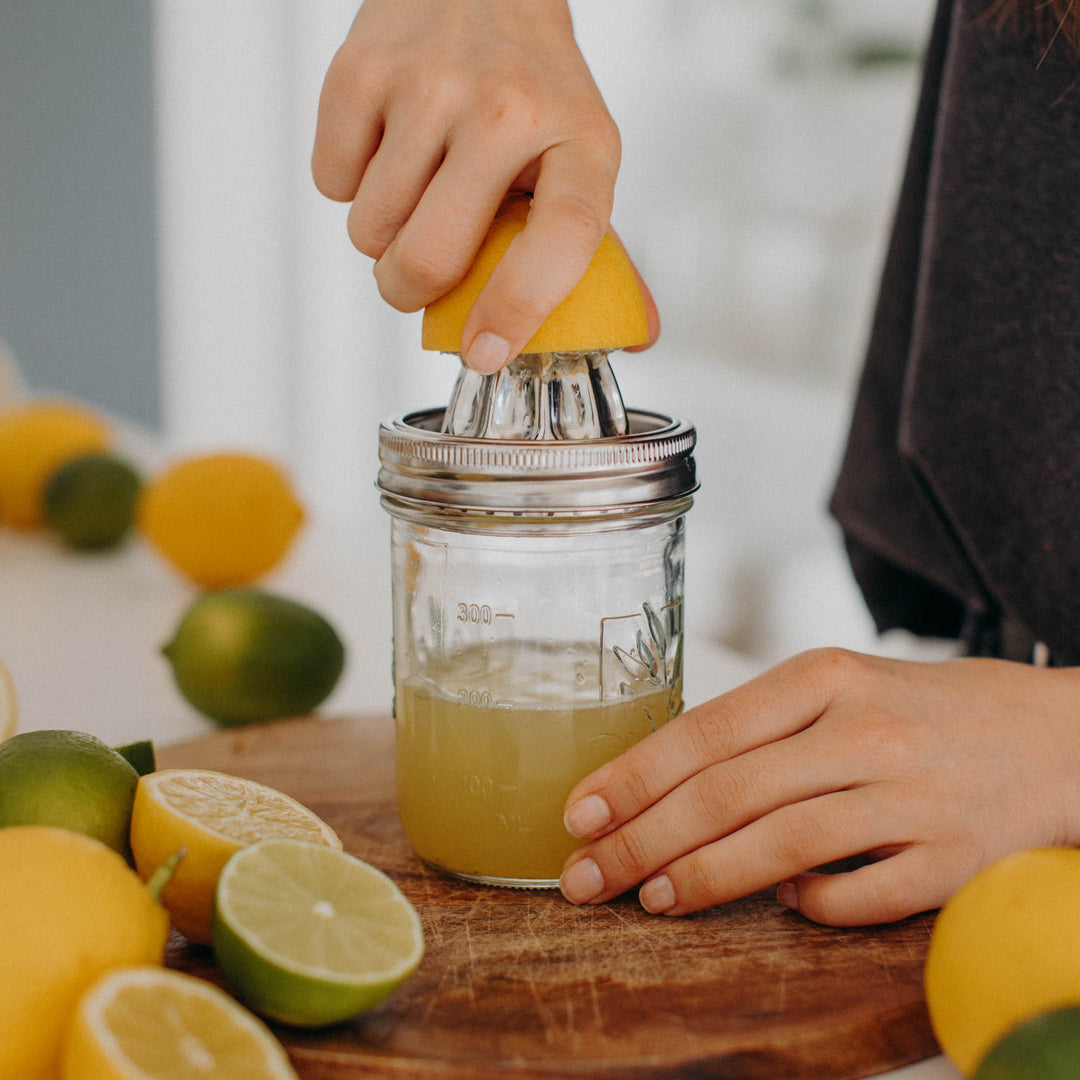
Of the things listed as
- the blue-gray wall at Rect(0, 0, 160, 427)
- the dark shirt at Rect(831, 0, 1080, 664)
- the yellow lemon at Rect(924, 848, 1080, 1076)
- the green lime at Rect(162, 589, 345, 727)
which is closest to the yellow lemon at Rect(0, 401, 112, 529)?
the green lime at Rect(162, 589, 345, 727)

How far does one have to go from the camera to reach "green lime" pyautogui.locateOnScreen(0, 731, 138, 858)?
536 millimetres

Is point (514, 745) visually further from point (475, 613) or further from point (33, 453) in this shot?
point (33, 453)

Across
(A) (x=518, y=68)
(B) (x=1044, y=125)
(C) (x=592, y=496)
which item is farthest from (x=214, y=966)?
(B) (x=1044, y=125)

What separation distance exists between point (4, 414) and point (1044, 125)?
50.6 inches

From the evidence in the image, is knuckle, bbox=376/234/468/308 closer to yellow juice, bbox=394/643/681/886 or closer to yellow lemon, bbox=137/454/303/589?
yellow juice, bbox=394/643/681/886

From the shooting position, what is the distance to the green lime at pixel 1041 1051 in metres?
0.37

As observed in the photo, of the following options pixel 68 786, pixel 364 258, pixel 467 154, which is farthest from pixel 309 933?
pixel 364 258

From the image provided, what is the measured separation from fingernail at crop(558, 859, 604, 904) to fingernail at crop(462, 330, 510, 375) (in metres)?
0.26

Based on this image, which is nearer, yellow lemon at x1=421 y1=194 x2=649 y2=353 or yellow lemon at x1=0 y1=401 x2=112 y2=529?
yellow lemon at x1=421 y1=194 x2=649 y2=353

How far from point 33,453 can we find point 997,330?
107cm

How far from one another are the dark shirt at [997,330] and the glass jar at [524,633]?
0.41 metres

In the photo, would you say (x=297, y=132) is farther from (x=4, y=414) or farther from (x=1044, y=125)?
(x=1044, y=125)

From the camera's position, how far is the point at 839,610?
2.23 m

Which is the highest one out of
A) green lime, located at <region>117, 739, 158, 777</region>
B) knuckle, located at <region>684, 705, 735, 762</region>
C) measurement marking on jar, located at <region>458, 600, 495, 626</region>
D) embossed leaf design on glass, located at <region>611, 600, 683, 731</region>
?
measurement marking on jar, located at <region>458, 600, 495, 626</region>
